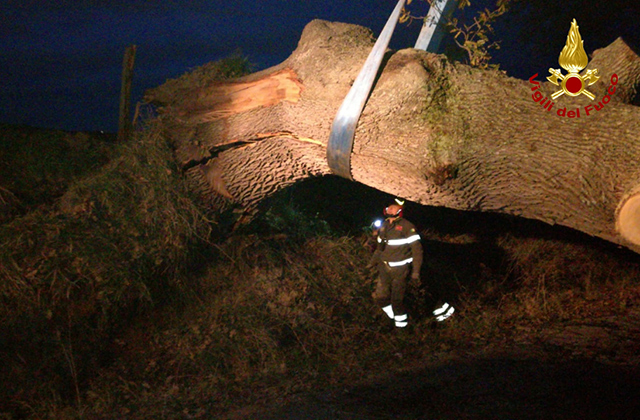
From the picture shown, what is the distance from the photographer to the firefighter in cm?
527

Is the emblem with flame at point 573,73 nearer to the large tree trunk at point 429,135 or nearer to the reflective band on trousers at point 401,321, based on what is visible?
the large tree trunk at point 429,135

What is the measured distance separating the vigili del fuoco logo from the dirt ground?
81.7 inches

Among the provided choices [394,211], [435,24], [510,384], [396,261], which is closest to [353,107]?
[394,211]

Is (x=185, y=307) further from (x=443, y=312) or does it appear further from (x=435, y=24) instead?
(x=435, y=24)

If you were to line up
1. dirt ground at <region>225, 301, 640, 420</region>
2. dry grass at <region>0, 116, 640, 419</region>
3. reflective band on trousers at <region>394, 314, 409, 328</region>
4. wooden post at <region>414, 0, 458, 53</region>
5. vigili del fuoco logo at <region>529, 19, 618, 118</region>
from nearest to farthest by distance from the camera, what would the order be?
dirt ground at <region>225, 301, 640, 420</region>
vigili del fuoco logo at <region>529, 19, 618, 118</region>
dry grass at <region>0, 116, 640, 419</region>
reflective band on trousers at <region>394, 314, 409, 328</region>
wooden post at <region>414, 0, 458, 53</region>

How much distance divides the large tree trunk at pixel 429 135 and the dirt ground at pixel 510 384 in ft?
3.71

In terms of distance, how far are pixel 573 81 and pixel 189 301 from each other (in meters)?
4.64

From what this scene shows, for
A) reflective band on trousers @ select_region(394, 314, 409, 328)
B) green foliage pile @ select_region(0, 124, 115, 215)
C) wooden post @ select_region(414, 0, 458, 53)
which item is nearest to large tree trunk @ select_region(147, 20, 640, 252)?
reflective band on trousers @ select_region(394, 314, 409, 328)

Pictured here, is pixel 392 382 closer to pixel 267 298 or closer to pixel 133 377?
pixel 267 298

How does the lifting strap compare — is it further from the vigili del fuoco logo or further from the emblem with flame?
the emblem with flame

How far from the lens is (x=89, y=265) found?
5.13 metres

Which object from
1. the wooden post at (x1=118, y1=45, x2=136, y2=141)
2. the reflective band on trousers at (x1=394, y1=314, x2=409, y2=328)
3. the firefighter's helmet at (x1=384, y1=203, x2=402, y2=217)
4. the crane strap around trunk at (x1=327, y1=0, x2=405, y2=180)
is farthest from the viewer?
the wooden post at (x1=118, y1=45, x2=136, y2=141)

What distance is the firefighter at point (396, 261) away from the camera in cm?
527

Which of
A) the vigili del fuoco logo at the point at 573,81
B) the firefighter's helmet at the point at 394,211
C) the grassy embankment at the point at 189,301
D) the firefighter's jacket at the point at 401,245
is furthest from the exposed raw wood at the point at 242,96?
the vigili del fuoco logo at the point at 573,81
